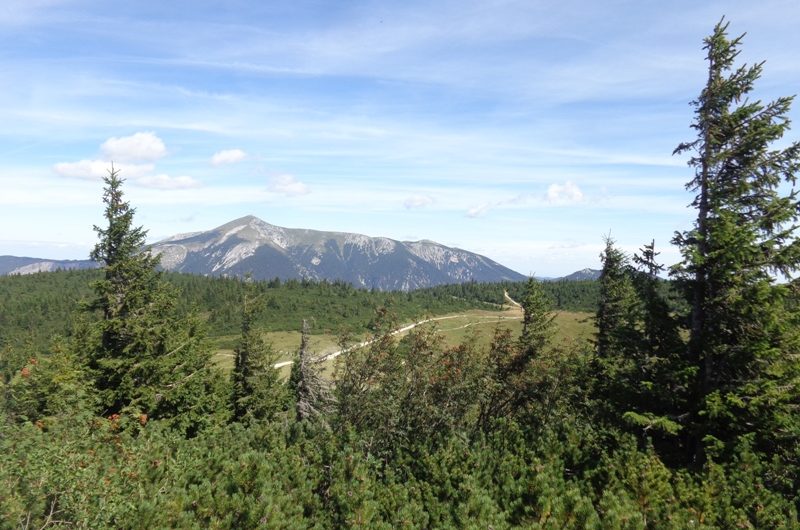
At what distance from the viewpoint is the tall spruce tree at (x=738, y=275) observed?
12008mm

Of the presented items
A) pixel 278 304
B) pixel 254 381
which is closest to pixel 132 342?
pixel 254 381

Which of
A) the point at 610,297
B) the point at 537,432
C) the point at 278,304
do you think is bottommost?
the point at 278,304

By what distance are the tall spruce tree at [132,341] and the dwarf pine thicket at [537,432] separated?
21.8 inches

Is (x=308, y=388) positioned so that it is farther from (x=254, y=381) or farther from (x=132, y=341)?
(x=254, y=381)

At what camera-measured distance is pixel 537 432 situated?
43.0ft

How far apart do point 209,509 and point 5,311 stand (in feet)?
628

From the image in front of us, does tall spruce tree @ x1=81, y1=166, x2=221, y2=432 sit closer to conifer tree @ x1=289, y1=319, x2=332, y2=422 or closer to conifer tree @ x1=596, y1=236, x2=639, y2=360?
conifer tree @ x1=289, y1=319, x2=332, y2=422

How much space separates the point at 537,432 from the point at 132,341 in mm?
20748

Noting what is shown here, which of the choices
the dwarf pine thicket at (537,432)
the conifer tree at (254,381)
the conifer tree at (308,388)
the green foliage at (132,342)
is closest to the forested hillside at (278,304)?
the conifer tree at (254,381)

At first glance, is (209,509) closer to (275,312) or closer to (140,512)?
(140,512)

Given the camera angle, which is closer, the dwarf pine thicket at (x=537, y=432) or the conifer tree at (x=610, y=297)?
the dwarf pine thicket at (x=537, y=432)

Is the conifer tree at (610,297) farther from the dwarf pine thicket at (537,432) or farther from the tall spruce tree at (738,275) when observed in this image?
the tall spruce tree at (738,275)

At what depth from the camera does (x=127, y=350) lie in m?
24.0

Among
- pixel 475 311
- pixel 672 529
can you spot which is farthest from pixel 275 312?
pixel 672 529
